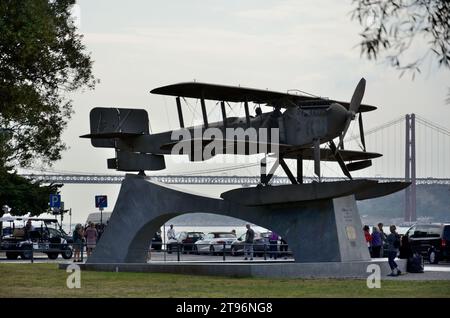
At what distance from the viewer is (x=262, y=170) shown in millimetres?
30016

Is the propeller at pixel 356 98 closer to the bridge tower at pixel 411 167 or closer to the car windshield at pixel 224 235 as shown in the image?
the car windshield at pixel 224 235

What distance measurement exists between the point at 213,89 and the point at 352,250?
19.0 feet

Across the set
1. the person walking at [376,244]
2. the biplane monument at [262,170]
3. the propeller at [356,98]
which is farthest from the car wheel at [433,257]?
the propeller at [356,98]

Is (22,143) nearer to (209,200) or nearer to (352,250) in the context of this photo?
(209,200)

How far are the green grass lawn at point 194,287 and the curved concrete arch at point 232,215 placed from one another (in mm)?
2408

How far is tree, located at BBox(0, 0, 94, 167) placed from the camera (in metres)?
27.5

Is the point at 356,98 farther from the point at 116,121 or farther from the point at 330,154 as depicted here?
the point at 116,121

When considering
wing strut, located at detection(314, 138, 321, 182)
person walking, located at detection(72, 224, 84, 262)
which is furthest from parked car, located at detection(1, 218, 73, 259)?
wing strut, located at detection(314, 138, 321, 182)

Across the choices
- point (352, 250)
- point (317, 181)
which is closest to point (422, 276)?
point (352, 250)

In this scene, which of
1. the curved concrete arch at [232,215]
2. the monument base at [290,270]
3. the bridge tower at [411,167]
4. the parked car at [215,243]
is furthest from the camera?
the bridge tower at [411,167]

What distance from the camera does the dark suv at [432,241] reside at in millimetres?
41406

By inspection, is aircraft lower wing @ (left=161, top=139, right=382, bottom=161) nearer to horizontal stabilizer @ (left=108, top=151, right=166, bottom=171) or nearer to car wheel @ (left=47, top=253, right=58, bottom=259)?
horizontal stabilizer @ (left=108, top=151, right=166, bottom=171)

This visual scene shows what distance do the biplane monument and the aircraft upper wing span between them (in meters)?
0.03

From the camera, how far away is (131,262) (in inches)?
1267
